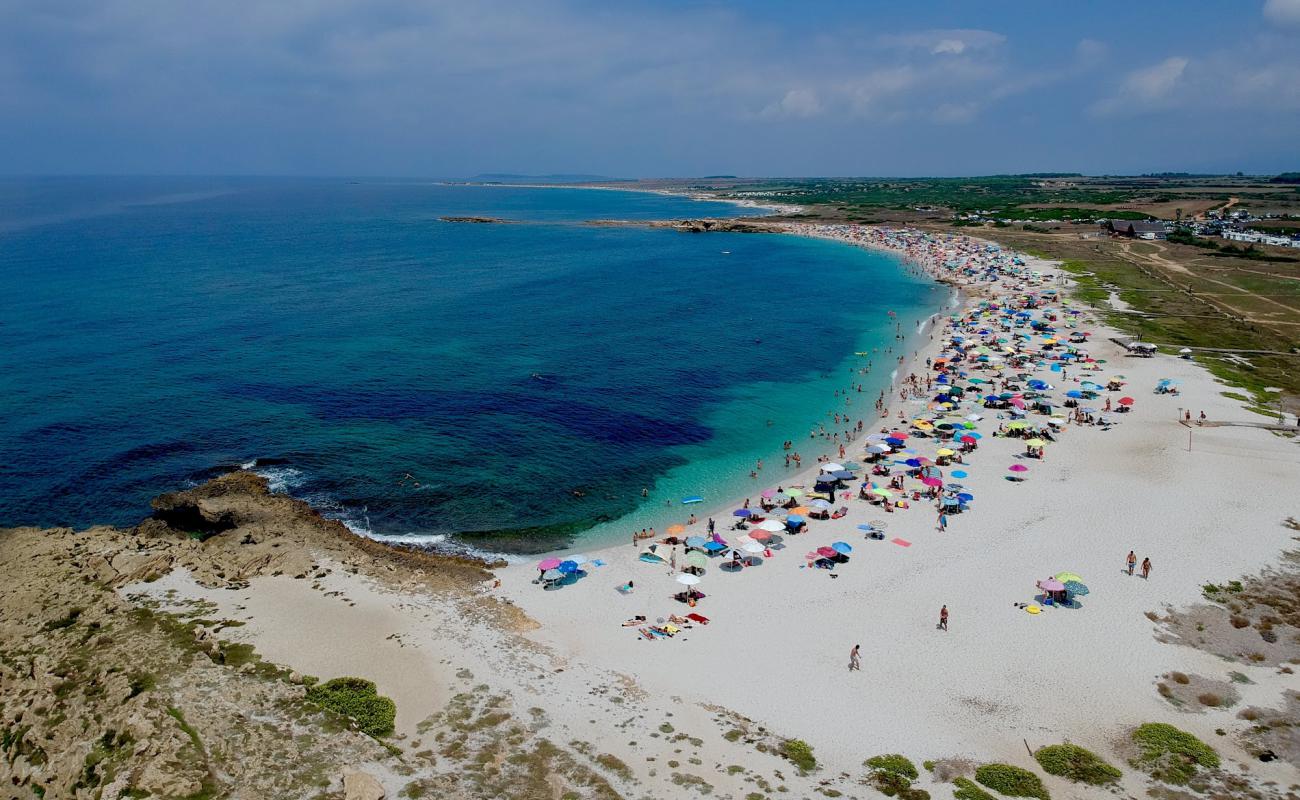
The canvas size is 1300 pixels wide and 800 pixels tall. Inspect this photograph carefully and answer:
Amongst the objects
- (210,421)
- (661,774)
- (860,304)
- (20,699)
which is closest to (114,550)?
(20,699)

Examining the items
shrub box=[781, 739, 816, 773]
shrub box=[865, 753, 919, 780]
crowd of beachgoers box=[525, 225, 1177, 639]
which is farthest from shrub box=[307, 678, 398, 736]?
shrub box=[865, 753, 919, 780]

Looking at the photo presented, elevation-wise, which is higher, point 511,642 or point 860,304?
point 860,304

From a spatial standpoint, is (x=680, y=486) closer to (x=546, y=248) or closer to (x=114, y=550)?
(x=114, y=550)

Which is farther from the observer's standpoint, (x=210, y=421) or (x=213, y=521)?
(x=210, y=421)

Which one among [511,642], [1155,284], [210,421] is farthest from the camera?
[1155,284]

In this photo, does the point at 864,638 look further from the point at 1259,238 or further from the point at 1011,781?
the point at 1259,238

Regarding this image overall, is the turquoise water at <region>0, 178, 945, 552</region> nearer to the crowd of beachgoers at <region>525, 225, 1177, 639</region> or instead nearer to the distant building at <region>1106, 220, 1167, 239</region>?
the crowd of beachgoers at <region>525, 225, 1177, 639</region>
